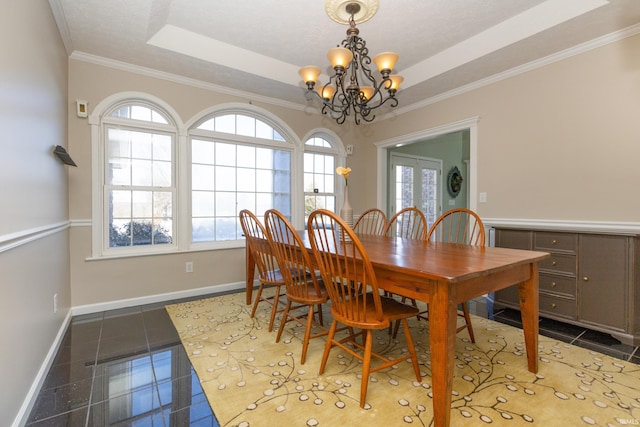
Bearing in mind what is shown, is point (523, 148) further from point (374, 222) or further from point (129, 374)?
point (129, 374)

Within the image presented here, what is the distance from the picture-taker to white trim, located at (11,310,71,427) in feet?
4.61

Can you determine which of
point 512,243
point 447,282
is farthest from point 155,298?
point 512,243

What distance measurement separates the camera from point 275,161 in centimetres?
414

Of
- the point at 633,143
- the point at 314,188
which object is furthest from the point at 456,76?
the point at 314,188

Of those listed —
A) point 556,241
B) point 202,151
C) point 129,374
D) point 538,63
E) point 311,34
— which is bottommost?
point 129,374

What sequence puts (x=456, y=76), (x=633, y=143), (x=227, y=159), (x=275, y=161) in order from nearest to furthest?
1. (x=633, y=143)
2. (x=456, y=76)
3. (x=227, y=159)
4. (x=275, y=161)

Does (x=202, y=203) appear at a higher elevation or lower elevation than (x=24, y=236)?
higher

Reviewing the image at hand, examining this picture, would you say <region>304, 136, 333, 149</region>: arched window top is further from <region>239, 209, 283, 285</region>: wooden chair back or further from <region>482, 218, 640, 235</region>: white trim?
<region>482, 218, 640, 235</region>: white trim

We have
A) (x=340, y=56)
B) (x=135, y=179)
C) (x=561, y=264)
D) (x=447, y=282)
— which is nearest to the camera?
(x=447, y=282)

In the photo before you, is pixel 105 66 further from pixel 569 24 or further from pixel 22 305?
pixel 569 24

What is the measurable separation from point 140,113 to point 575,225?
439 centimetres

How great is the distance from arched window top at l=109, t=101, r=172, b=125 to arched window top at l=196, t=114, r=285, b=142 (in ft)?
1.26

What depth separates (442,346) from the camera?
1266 millimetres

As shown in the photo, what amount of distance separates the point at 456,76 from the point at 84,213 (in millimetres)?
4049
